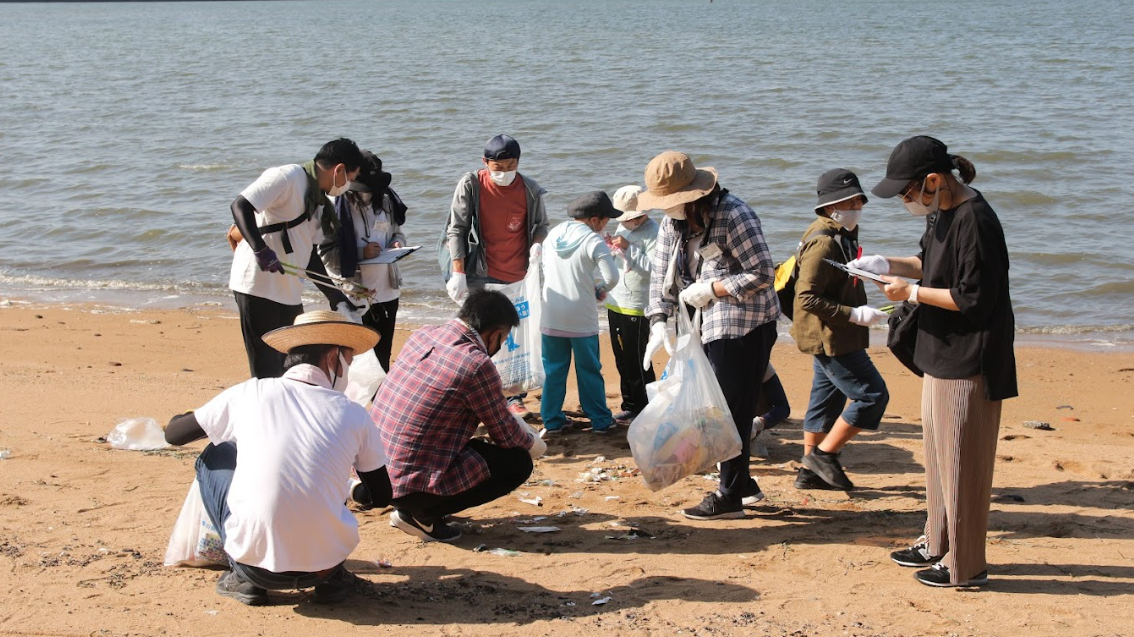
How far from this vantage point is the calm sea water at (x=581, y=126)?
13.7m

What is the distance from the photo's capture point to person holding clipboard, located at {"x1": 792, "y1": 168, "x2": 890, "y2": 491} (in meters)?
5.53

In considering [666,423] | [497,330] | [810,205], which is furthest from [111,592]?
[810,205]

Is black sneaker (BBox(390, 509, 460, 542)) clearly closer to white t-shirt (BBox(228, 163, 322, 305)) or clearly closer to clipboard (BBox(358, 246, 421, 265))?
white t-shirt (BBox(228, 163, 322, 305))

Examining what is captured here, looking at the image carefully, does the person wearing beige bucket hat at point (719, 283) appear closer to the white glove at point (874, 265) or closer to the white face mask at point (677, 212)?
the white face mask at point (677, 212)

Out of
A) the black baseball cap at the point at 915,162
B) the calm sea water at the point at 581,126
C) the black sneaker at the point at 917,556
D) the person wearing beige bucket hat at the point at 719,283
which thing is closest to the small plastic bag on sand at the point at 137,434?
the person wearing beige bucket hat at the point at 719,283

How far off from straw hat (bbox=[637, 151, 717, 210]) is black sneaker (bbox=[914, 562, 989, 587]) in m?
1.87

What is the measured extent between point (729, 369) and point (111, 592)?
9.34 feet

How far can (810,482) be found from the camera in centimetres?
596

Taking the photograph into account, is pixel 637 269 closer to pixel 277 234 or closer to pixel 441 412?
pixel 277 234

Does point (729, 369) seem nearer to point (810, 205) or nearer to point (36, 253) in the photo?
point (810, 205)

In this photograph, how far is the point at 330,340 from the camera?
4.32 metres

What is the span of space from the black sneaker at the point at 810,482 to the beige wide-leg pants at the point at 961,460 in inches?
52.4

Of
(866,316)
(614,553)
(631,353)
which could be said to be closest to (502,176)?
(631,353)

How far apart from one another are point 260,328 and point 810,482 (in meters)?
3.04
